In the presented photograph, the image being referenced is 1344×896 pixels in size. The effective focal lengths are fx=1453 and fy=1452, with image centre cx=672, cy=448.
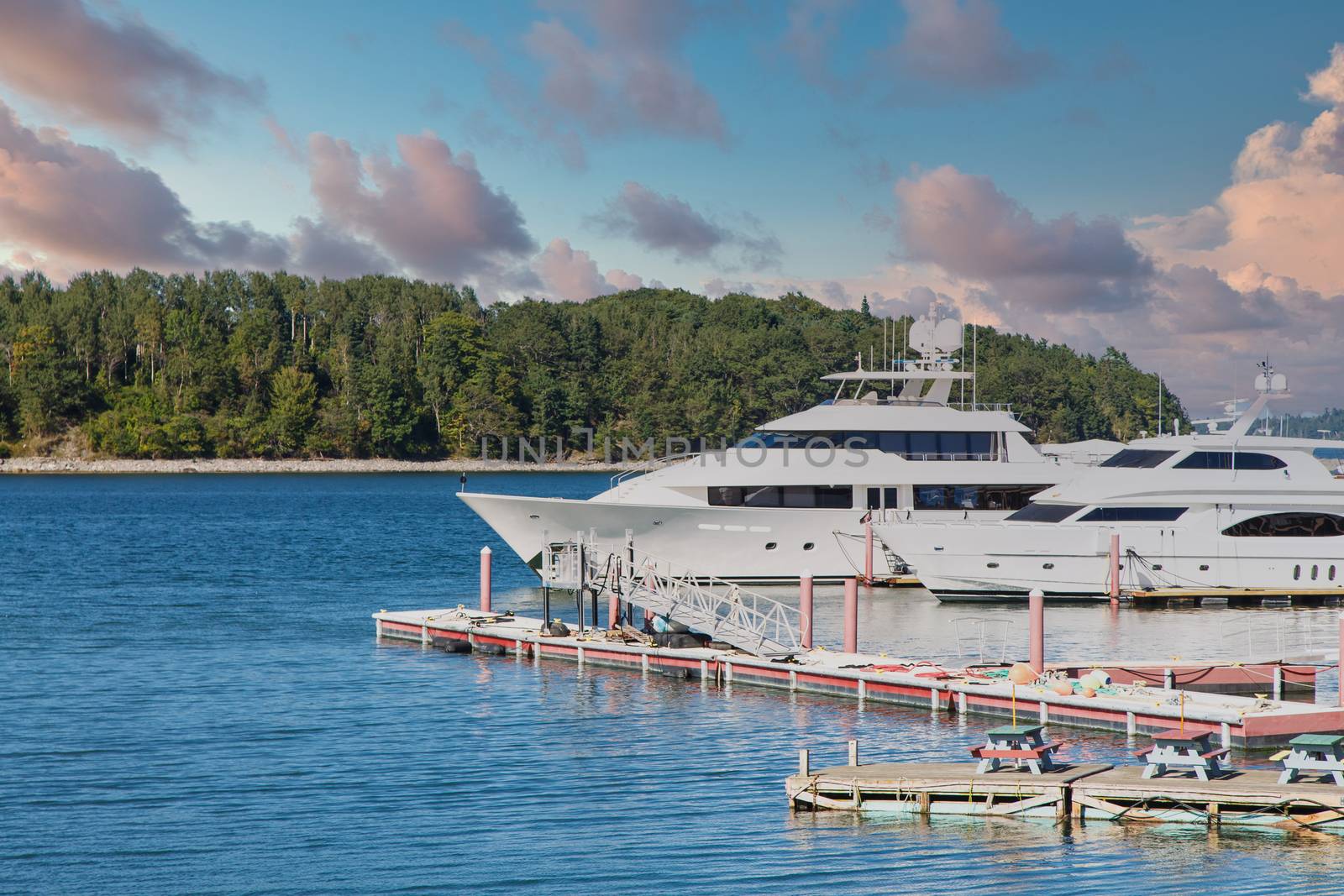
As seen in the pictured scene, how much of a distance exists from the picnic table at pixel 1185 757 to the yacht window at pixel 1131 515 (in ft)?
60.7

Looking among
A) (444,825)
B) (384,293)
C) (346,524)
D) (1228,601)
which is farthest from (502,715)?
(384,293)

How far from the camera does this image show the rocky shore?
422 ft

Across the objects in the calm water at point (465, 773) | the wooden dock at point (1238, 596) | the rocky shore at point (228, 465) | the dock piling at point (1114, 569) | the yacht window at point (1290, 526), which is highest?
the rocky shore at point (228, 465)

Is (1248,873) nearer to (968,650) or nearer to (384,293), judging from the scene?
(968,650)

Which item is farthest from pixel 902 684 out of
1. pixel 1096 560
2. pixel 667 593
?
pixel 1096 560

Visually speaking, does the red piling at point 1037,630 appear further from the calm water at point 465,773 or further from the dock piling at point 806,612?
the dock piling at point 806,612

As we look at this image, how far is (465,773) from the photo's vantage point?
20.4 m

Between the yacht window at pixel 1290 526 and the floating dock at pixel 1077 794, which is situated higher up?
the yacht window at pixel 1290 526

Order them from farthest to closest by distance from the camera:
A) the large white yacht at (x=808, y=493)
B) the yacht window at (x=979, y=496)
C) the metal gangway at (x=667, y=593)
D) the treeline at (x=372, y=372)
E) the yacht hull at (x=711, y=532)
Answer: the treeline at (x=372, y=372) < the yacht window at (x=979, y=496) < the large white yacht at (x=808, y=493) < the yacht hull at (x=711, y=532) < the metal gangway at (x=667, y=593)

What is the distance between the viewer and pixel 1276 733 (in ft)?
68.5

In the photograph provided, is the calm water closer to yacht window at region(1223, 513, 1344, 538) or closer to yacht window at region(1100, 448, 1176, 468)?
yacht window at region(1223, 513, 1344, 538)

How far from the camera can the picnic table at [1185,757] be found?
17.8 meters

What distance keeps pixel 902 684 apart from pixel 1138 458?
1590cm

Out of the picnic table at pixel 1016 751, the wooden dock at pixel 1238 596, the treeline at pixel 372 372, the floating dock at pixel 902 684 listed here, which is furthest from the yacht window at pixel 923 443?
the treeline at pixel 372 372
